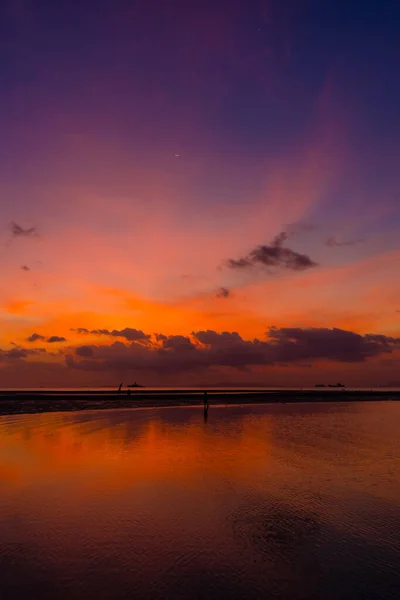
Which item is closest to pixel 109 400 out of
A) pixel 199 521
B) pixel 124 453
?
pixel 124 453

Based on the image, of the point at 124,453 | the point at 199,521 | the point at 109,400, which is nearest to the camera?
the point at 199,521

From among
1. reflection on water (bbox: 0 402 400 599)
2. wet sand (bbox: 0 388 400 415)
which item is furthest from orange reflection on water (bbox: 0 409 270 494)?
wet sand (bbox: 0 388 400 415)

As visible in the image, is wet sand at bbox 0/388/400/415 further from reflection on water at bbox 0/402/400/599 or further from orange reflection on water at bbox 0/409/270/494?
reflection on water at bbox 0/402/400/599

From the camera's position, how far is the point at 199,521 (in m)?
17.3

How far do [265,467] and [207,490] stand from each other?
22.2 ft

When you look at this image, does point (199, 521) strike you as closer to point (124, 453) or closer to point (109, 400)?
point (124, 453)

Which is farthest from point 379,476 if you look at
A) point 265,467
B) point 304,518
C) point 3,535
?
point 3,535

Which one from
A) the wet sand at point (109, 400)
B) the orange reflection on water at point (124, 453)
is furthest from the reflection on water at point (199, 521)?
the wet sand at point (109, 400)

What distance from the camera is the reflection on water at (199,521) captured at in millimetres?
12094

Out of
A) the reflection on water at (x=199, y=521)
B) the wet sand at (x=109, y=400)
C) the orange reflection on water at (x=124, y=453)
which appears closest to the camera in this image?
the reflection on water at (x=199, y=521)

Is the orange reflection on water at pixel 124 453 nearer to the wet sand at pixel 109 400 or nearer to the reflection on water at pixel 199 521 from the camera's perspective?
the reflection on water at pixel 199 521

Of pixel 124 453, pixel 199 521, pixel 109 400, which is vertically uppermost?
pixel 109 400

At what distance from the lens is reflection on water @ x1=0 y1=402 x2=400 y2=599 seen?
1209 cm

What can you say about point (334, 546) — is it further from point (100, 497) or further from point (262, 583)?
point (100, 497)
